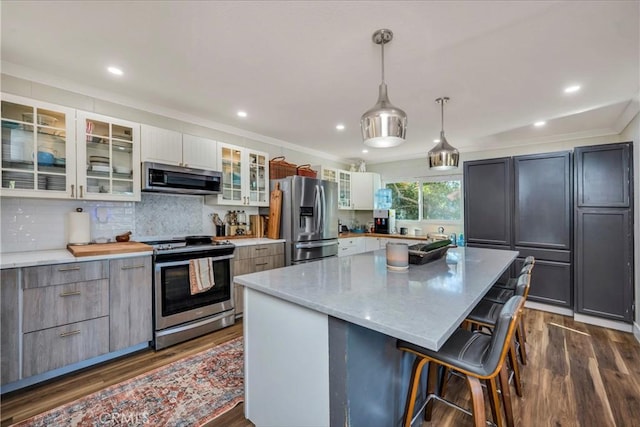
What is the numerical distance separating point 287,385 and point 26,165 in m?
2.68

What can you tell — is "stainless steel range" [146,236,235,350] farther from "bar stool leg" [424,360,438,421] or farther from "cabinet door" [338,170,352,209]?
"cabinet door" [338,170,352,209]

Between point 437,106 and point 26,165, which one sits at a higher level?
point 437,106

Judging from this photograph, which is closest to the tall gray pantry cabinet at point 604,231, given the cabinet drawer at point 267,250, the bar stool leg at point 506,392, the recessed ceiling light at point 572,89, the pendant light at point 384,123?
the recessed ceiling light at point 572,89

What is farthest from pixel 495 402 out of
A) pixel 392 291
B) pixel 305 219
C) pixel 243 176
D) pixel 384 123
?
pixel 243 176

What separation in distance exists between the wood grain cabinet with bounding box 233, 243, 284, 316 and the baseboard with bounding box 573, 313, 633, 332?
376cm

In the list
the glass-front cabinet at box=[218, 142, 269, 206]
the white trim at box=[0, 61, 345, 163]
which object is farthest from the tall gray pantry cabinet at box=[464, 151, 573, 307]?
the white trim at box=[0, 61, 345, 163]

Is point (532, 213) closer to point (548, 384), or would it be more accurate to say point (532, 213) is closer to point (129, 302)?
point (548, 384)

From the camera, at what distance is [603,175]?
10.1ft

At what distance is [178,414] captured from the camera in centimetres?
175

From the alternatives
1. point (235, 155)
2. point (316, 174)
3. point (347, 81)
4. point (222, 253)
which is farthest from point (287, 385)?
point (316, 174)

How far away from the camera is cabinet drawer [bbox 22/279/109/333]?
1.96 meters

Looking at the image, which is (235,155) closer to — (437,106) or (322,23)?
(322,23)

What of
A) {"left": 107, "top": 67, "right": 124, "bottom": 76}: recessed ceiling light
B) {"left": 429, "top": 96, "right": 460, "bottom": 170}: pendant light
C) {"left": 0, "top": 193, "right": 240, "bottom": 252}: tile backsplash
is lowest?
{"left": 0, "top": 193, "right": 240, "bottom": 252}: tile backsplash

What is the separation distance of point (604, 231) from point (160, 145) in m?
5.08
